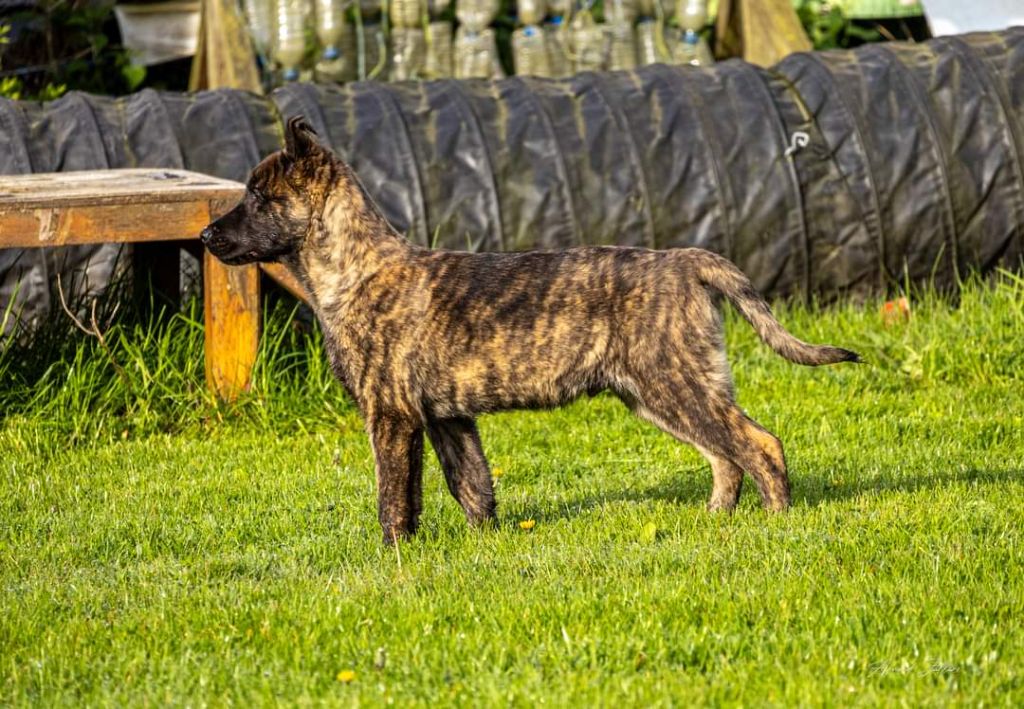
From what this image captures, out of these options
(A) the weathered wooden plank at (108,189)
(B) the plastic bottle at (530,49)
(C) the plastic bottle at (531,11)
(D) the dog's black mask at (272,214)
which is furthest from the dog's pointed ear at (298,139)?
(C) the plastic bottle at (531,11)

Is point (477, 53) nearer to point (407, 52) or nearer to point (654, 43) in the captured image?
point (407, 52)

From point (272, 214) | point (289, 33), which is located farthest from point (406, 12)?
point (272, 214)

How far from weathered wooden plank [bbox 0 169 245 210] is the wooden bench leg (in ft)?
1.25

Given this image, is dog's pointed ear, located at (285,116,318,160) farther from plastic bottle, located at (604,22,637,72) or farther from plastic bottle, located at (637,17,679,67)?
plastic bottle, located at (637,17,679,67)

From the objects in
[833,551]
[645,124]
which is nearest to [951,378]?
[645,124]

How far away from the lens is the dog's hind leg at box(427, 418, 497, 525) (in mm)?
6180

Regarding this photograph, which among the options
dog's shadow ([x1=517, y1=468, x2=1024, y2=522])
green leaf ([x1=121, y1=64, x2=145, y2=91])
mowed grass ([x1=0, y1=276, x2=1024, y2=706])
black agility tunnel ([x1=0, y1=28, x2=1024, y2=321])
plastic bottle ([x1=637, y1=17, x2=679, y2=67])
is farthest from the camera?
plastic bottle ([x1=637, y1=17, x2=679, y2=67])

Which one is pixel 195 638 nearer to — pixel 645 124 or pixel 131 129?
pixel 131 129

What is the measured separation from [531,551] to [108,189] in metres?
3.35

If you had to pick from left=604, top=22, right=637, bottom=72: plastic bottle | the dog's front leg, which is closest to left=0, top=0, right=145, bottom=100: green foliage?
left=604, top=22, right=637, bottom=72: plastic bottle

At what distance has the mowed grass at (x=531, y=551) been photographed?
14.6 feet

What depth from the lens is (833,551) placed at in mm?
5480

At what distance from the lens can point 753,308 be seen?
19.2 ft

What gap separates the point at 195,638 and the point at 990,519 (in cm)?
303
